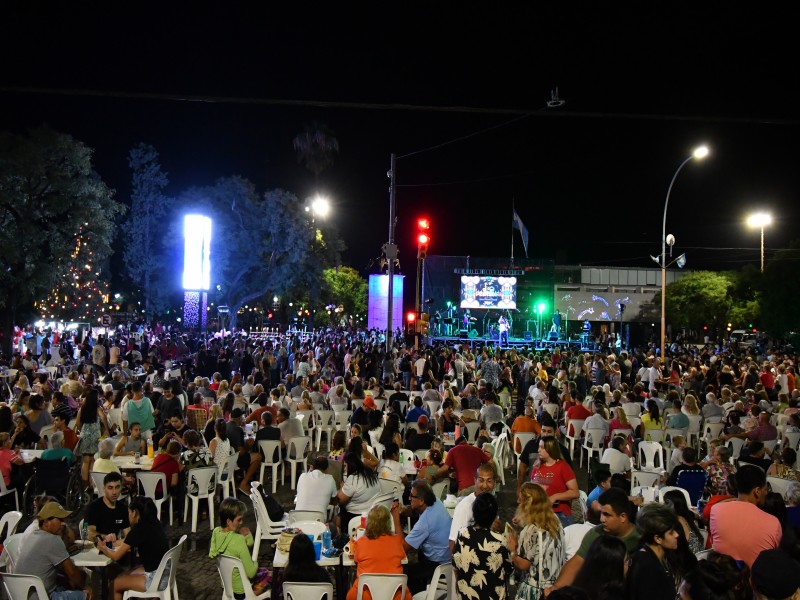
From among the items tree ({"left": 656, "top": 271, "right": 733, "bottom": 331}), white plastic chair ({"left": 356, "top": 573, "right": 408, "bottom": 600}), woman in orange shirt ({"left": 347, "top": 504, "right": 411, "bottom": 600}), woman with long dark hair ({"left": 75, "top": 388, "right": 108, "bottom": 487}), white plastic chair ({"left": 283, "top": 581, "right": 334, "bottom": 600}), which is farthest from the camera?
tree ({"left": 656, "top": 271, "right": 733, "bottom": 331})

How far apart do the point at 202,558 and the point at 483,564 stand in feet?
13.4

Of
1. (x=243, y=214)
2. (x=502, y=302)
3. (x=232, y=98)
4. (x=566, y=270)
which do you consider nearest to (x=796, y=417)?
(x=232, y=98)

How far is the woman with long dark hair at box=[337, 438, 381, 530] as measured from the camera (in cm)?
684

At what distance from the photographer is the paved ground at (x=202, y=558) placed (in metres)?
6.36

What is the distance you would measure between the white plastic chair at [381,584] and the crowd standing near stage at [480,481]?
125mm

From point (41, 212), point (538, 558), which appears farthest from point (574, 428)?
point (41, 212)

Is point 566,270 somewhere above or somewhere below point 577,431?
above

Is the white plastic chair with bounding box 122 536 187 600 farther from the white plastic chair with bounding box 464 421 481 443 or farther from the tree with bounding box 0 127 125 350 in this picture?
the tree with bounding box 0 127 125 350

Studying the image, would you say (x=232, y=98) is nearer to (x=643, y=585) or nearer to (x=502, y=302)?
(x=643, y=585)

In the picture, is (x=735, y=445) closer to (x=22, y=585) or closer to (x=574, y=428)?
(x=574, y=428)

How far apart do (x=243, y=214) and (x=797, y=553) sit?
36886 mm

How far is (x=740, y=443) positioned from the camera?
1003 centimetres

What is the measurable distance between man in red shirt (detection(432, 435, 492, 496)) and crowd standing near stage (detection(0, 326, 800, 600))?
0.06 feet

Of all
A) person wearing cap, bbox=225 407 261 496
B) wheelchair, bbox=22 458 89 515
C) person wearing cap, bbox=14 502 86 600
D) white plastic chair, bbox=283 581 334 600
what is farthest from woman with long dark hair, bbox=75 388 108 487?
white plastic chair, bbox=283 581 334 600
